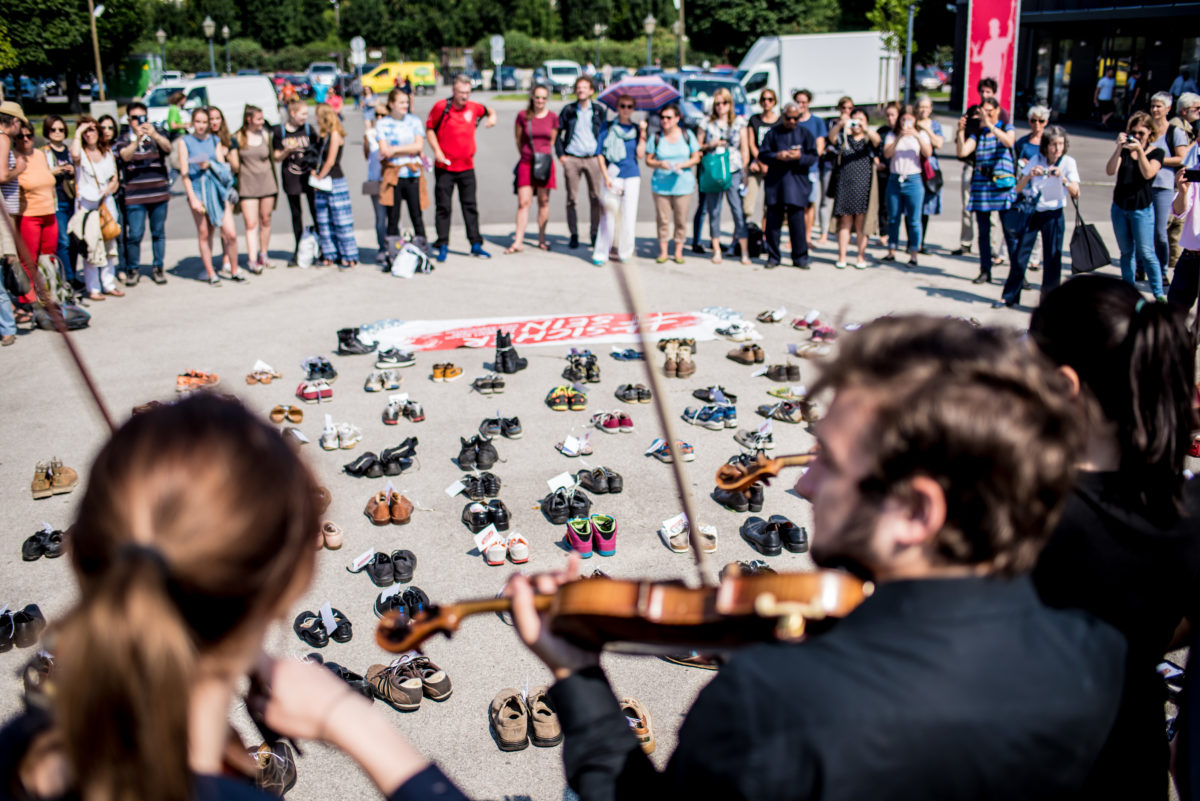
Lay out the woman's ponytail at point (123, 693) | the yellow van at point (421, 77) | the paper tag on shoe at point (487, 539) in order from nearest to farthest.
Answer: the woman's ponytail at point (123, 693)
the paper tag on shoe at point (487, 539)
the yellow van at point (421, 77)

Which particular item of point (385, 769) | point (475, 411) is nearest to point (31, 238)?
point (475, 411)

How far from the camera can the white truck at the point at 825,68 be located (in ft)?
87.0

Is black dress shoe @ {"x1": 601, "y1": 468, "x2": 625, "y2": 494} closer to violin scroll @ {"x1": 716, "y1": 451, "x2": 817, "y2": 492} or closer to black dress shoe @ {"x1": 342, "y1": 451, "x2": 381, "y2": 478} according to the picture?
black dress shoe @ {"x1": 342, "y1": 451, "x2": 381, "y2": 478}

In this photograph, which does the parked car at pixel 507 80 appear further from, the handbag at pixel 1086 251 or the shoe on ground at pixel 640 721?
the shoe on ground at pixel 640 721

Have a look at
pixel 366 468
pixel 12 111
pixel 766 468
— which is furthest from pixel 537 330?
pixel 766 468

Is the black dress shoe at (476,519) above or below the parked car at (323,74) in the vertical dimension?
below

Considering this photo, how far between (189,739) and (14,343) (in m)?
8.70

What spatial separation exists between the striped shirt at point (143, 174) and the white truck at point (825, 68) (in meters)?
19.3

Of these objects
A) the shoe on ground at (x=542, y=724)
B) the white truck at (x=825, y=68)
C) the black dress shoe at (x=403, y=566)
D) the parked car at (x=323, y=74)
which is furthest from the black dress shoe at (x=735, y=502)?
the parked car at (x=323, y=74)

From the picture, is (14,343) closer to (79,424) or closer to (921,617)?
(79,424)

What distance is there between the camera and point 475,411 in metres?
6.73

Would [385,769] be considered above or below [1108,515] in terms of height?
below

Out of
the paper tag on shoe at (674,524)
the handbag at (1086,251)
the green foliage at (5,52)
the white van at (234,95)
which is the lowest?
the paper tag on shoe at (674,524)

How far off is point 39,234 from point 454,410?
4526 mm
